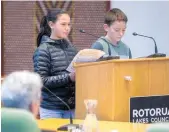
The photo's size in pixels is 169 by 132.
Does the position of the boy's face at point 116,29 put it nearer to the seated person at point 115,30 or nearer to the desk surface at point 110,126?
the seated person at point 115,30

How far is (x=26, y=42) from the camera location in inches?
255

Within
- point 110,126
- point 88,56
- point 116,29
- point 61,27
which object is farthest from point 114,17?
point 110,126

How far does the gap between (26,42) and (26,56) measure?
18cm

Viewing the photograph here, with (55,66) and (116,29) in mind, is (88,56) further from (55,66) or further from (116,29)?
(116,29)

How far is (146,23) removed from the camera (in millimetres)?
6215

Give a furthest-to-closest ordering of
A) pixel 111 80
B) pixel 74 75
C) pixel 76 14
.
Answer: pixel 76 14 < pixel 74 75 < pixel 111 80

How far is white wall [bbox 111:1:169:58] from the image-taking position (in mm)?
6133

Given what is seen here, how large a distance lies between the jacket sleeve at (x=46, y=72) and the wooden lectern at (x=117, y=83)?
0.14 meters

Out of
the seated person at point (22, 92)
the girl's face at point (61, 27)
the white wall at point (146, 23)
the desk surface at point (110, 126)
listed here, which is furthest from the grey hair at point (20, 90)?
the white wall at point (146, 23)

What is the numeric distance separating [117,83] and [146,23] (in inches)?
119

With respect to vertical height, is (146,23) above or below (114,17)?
above

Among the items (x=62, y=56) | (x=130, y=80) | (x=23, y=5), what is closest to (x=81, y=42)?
(x=23, y=5)

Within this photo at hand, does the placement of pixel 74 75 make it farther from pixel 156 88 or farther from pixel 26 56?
pixel 26 56

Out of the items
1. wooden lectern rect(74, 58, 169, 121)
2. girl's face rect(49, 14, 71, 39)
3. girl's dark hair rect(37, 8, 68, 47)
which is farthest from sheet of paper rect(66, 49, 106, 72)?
girl's dark hair rect(37, 8, 68, 47)
